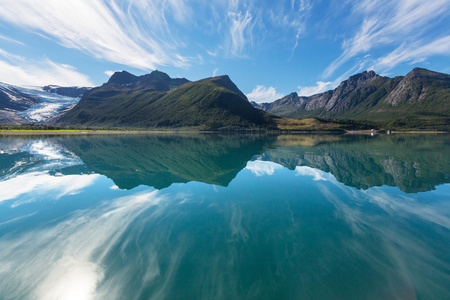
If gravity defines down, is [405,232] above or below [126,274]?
below

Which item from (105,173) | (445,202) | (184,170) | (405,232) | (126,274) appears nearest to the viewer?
(126,274)

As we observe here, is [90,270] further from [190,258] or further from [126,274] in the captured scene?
[190,258]

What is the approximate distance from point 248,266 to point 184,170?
77.5 ft

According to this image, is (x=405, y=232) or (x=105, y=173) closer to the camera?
(x=405, y=232)

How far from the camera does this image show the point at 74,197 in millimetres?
19219

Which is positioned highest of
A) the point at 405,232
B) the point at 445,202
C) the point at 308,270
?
the point at 308,270

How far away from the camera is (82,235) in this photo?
12219mm

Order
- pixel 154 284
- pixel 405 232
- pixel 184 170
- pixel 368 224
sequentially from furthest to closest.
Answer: pixel 184 170 → pixel 368 224 → pixel 405 232 → pixel 154 284

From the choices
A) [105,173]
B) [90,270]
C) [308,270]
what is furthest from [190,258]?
[105,173]

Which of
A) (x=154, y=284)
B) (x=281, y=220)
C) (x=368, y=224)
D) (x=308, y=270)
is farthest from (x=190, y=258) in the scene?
(x=368, y=224)

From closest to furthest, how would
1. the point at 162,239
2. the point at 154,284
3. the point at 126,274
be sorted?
the point at 154,284 < the point at 126,274 < the point at 162,239

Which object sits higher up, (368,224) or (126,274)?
(126,274)

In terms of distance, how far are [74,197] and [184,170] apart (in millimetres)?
14804

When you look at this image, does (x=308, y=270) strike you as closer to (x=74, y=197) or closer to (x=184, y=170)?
(x=74, y=197)
